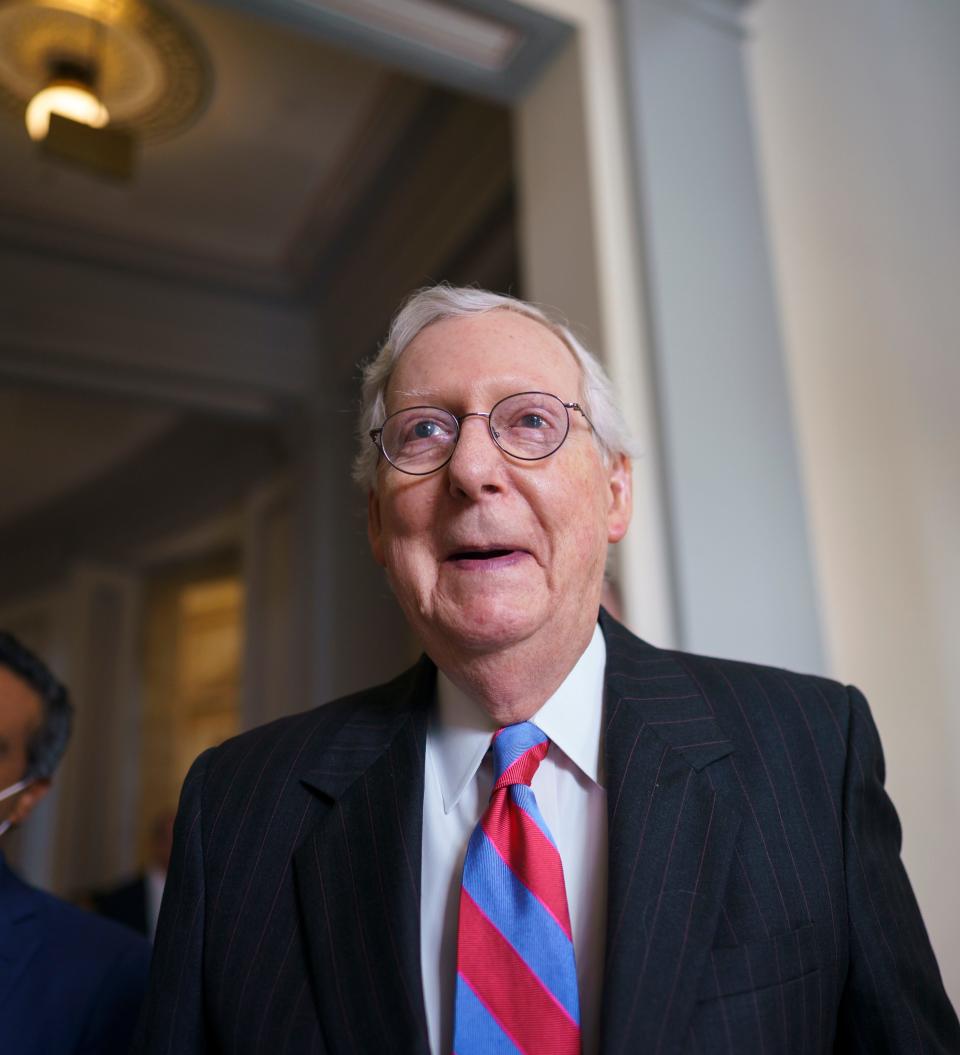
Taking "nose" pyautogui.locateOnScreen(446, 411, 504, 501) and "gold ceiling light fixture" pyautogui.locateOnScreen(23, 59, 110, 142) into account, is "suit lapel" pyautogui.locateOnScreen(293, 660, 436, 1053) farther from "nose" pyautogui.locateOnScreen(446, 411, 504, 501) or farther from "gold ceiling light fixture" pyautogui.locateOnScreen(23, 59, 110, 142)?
"gold ceiling light fixture" pyautogui.locateOnScreen(23, 59, 110, 142)

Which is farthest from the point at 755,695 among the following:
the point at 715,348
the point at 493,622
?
the point at 715,348

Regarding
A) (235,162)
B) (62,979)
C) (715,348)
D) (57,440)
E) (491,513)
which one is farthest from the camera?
(57,440)

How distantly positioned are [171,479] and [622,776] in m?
7.01

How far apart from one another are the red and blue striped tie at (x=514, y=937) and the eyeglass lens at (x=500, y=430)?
379 mm

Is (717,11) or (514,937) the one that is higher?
(717,11)

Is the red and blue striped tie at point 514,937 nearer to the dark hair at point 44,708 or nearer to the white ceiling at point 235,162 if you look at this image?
the dark hair at point 44,708

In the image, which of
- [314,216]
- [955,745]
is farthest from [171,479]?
[955,745]

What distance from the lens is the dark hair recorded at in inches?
70.2

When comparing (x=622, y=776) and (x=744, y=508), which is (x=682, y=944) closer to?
(x=622, y=776)

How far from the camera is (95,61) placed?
149 inches

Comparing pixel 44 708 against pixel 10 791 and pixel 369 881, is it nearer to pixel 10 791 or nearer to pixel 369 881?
pixel 10 791

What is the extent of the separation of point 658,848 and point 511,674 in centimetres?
26

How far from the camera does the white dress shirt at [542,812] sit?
1.12 meters

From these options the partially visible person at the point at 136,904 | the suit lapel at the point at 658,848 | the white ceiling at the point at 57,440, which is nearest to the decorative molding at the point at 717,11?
the suit lapel at the point at 658,848
